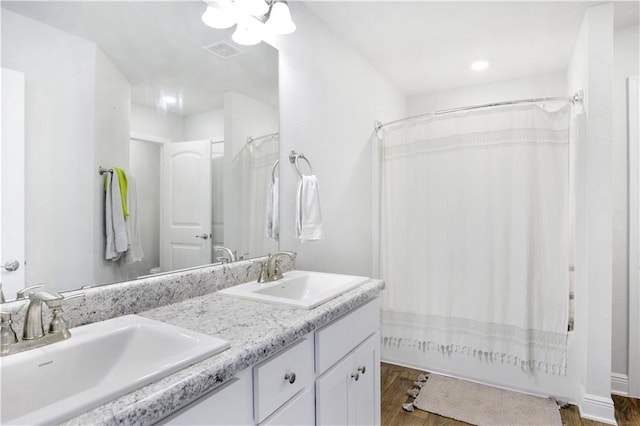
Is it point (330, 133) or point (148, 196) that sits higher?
point (330, 133)

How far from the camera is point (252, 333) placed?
0.91 metres

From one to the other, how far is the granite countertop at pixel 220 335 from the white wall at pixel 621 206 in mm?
1857

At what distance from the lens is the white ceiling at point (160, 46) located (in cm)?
102

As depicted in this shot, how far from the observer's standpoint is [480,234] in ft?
7.64

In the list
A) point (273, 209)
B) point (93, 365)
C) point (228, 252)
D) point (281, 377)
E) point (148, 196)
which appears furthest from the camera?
point (273, 209)

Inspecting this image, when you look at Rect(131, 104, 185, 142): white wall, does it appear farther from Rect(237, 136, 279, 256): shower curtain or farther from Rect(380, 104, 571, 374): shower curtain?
Rect(380, 104, 571, 374): shower curtain

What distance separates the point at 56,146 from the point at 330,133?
5.15 ft

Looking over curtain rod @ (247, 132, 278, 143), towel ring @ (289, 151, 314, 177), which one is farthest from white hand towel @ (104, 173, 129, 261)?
towel ring @ (289, 151, 314, 177)

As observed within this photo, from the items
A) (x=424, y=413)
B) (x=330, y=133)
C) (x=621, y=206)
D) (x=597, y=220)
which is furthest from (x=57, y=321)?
(x=621, y=206)

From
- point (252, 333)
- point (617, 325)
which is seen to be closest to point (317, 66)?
point (252, 333)

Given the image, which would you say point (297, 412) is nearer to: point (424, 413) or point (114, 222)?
point (114, 222)

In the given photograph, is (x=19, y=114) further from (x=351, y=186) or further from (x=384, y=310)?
(x=384, y=310)

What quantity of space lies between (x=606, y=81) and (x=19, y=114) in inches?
105

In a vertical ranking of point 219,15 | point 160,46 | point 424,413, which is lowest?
point 424,413
